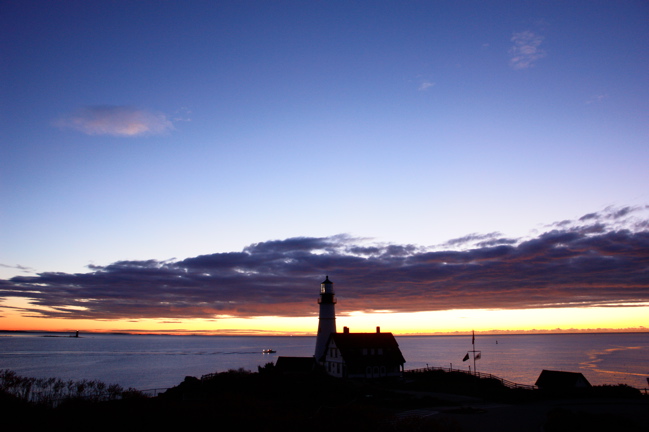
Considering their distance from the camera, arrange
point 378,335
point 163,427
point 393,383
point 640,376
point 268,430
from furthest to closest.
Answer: point 640,376
point 378,335
point 393,383
point 163,427
point 268,430

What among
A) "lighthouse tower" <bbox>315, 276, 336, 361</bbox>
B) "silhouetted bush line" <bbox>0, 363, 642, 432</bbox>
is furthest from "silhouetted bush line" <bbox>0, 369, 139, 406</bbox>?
"lighthouse tower" <bbox>315, 276, 336, 361</bbox>

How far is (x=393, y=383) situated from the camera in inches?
2126

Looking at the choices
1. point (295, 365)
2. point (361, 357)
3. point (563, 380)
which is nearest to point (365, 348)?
point (361, 357)

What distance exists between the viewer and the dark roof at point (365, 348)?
5591 cm

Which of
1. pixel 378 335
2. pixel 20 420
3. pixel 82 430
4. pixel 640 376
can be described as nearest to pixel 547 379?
pixel 378 335

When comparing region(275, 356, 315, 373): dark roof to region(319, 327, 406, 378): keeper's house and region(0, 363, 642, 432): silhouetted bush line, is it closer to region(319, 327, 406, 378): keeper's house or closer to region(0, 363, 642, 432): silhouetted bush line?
region(319, 327, 406, 378): keeper's house

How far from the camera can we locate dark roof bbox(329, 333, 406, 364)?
5591 centimetres

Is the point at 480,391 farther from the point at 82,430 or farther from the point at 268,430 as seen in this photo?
the point at 82,430

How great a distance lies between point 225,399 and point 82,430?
425 inches

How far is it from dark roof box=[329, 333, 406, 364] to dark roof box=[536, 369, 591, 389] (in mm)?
16151

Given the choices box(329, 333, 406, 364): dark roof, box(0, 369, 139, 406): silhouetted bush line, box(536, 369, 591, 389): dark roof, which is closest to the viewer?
box(0, 369, 139, 406): silhouetted bush line

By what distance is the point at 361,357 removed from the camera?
5616cm

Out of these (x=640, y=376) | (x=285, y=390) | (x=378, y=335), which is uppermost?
(x=378, y=335)

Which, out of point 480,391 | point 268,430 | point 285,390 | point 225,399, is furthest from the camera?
point 480,391
